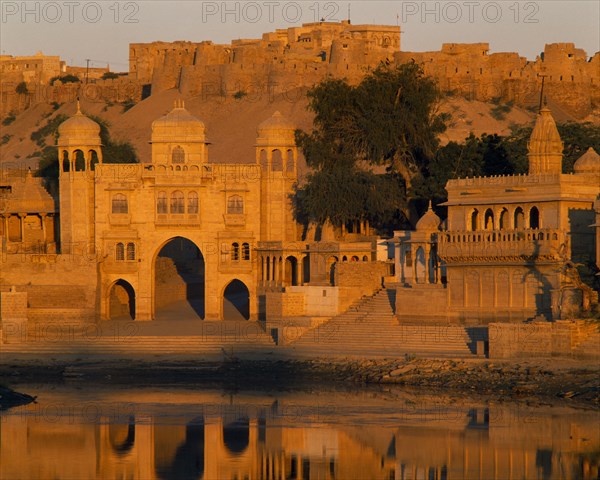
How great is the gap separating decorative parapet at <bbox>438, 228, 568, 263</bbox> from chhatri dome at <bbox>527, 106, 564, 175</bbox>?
269 centimetres

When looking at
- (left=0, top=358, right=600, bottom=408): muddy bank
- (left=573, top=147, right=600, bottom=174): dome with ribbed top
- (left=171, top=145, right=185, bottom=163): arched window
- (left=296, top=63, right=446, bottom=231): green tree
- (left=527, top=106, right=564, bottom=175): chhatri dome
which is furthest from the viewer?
(left=296, top=63, right=446, bottom=231): green tree

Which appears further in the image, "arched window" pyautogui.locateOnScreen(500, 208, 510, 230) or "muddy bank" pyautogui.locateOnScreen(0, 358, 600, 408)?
"arched window" pyautogui.locateOnScreen(500, 208, 510, 230)

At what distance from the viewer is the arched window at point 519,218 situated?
59875 mm

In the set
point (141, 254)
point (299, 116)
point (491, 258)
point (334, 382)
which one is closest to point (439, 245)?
point (491, 258)

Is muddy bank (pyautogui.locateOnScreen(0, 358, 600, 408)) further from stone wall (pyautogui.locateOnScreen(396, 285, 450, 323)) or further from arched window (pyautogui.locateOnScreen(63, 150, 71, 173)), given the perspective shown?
arched window (pyautogui.locateOnScreen(63, 150, 71, 173))

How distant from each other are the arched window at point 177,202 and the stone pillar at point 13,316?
6.63 metres

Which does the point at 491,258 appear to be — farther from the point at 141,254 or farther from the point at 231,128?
the point at 231,128

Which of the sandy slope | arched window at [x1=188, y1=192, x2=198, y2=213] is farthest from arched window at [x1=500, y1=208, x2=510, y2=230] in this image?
the sandy slope

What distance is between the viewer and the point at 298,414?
165ft

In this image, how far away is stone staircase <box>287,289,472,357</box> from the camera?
56.4 meters

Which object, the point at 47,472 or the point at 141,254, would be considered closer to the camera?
the point at 47,472

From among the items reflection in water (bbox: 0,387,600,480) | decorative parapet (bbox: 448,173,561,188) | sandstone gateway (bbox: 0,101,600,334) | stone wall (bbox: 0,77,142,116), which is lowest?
reflection in water (bbox: 0,387,600,480)

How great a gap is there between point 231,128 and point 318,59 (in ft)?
17.5

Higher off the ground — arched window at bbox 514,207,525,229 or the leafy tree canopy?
the leafy tree canopy
